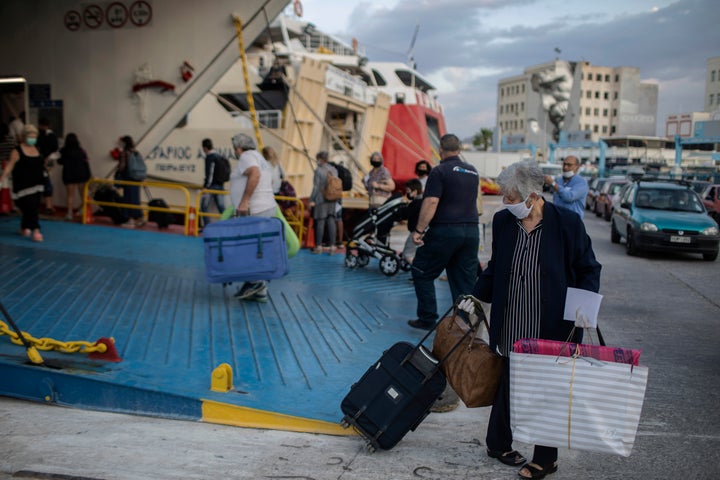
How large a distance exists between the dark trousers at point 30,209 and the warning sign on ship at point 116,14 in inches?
159

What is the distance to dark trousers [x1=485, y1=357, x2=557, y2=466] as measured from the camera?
150 inches

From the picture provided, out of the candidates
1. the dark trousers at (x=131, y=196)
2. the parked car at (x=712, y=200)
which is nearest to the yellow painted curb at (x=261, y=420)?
the dark trousers at (x=131, y=196)

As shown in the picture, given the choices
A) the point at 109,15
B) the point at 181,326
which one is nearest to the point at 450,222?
the point at 181,326

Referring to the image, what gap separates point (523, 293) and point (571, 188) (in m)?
5.60

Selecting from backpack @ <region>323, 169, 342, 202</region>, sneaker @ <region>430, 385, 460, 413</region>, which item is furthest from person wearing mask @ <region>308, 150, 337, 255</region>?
sneaker @ <region>430, 385, 460, 413</region>

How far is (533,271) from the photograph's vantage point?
12.5ft

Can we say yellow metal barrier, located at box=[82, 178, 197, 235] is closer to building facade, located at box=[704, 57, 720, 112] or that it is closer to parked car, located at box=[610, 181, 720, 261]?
parked car, located at box=[610, 181, 720, 261]

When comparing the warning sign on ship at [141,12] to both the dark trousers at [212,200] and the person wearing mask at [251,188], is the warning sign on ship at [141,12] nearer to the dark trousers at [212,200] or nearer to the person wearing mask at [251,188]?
the dark trousers at [212,200]

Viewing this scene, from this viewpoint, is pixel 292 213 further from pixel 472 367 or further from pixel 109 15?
pixel 472 367

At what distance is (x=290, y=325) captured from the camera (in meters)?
6.83

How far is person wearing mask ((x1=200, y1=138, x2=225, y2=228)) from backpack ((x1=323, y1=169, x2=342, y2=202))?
224 cm

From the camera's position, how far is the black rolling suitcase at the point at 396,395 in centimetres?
400

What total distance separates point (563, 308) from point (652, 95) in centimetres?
9706

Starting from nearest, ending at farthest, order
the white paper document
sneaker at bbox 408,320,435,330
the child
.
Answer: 1. the white paper document
2. sneaker at bbox 408,320,435,330
3. the child
